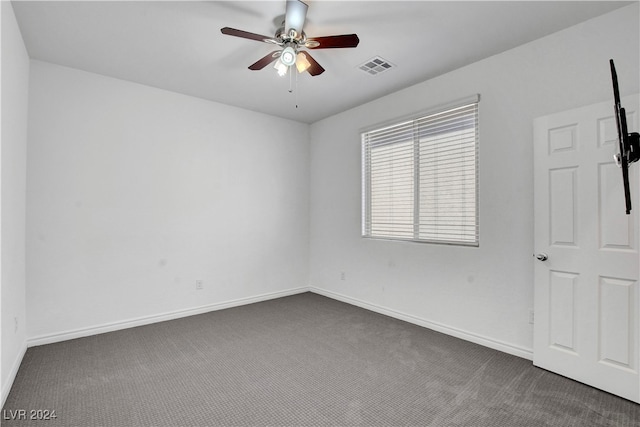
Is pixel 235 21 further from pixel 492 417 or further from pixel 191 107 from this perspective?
pixel 492 417

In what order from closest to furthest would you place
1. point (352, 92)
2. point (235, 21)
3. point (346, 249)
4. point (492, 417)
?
point (492, 417) < point (235, 21) < point (352, 92) < point (346, 249)

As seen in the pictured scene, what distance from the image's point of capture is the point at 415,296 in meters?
3.65

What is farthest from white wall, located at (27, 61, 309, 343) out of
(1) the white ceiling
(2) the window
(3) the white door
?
(3) the white door

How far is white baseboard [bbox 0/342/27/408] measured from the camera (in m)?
2.10

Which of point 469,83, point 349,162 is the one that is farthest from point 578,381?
point 349,162

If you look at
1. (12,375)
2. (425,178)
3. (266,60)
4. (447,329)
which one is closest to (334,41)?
(266,60)

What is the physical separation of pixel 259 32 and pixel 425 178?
229 centimetres

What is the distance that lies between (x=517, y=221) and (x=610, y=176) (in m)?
0.74

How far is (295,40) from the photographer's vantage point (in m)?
2.43

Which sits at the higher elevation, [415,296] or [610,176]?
[610,176]

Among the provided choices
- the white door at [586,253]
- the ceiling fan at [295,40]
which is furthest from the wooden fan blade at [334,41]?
the white door at [586,253]

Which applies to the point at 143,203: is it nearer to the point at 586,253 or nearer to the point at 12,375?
the point at 12,375

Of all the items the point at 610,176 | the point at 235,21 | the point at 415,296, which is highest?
the point at 235,21

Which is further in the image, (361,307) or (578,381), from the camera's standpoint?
(361,307)
